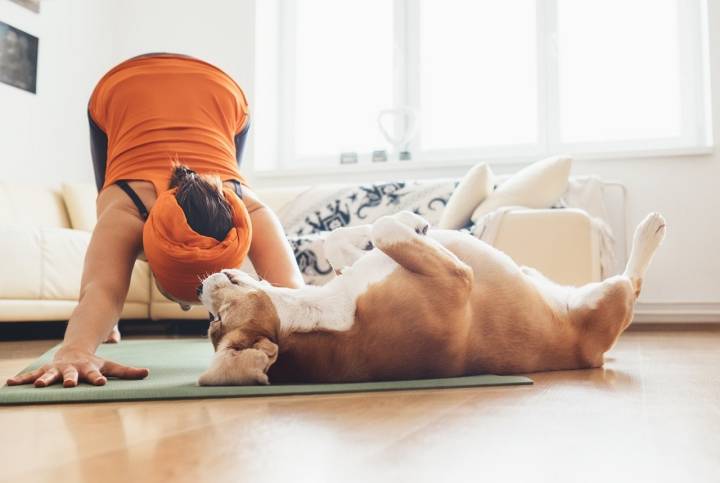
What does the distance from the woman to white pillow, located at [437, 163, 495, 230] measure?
4.66 ft

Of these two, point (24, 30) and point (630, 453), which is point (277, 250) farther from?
point (24, 30)

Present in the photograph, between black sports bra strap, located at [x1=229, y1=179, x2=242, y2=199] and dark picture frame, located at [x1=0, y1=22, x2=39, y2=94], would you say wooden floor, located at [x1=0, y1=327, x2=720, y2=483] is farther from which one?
dark picture frame, located at [x1=0, y1=22, x2=39, y2=94]

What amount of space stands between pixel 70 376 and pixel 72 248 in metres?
2.60

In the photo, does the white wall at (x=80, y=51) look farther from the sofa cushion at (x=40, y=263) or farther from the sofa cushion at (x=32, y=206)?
the sofa cushion at (x=40, y=263)

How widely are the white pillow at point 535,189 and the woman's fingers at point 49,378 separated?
89.2 inches

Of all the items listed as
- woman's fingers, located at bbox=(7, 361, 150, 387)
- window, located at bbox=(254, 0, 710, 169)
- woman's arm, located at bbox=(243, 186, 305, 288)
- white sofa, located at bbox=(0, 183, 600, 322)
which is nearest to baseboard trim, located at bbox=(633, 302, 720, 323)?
window, located at bbox=(254, 0, 710, 169)

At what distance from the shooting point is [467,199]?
11.5ft

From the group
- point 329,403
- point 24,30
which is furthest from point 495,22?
point 329,403

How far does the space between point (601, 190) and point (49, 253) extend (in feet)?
9.49

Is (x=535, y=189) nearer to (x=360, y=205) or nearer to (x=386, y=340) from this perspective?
(x=360, y=205)

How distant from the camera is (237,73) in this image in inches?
210

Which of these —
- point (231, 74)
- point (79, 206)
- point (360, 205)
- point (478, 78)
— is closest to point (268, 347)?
point (360, 205)

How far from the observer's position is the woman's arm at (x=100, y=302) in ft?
4.79

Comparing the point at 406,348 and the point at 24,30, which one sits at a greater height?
the point at 24,30
